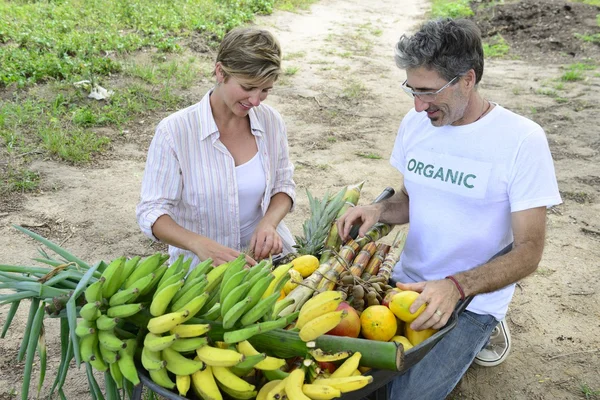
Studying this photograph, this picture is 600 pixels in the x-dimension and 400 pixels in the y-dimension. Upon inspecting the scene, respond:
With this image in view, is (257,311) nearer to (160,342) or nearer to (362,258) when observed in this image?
(160,342)

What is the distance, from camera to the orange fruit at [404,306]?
6.75ft

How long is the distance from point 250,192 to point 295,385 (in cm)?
172

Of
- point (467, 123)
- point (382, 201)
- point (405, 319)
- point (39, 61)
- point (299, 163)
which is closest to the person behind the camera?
point (405, 319)

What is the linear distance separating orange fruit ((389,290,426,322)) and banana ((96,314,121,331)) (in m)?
0.95

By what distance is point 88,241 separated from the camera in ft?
15.9

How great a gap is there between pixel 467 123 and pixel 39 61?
660 centimetres

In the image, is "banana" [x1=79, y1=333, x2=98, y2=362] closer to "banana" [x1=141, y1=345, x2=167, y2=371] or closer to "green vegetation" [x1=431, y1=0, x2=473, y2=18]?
"banana" [x1=141, y1=345, x2=167, y2=371]

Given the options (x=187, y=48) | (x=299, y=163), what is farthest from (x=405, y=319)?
(x=187, y=48)

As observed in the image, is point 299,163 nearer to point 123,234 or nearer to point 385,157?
point 385,157

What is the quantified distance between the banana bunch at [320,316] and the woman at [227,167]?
794mm

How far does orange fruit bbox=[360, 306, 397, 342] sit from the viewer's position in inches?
79.0

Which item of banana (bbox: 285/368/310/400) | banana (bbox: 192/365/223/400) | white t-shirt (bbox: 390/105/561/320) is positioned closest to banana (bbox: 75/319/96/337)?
banana (bbox: 192/365/223/400)

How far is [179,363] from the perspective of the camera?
1.66 meters

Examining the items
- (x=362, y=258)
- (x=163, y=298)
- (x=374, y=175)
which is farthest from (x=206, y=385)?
(x=374, y=175)
